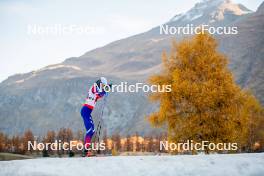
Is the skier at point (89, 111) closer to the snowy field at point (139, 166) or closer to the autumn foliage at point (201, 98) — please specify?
the snowy field at point (139, 166)

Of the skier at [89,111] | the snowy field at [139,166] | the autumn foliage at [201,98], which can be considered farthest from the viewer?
the autumn foliage at [201,98]

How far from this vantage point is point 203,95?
2988 centimetres

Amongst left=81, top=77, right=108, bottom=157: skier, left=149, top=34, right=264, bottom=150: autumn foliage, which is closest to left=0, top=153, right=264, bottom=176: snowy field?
left=81, top=77, right=108, bottom=157: skier

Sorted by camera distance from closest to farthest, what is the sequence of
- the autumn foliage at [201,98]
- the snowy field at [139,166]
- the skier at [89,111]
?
the snowy field at [139,166] < the skier at [89,111] < the autumn foliage at [201,98]

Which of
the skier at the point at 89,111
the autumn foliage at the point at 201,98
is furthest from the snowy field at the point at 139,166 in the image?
the autumn foliage at the point at 201,98

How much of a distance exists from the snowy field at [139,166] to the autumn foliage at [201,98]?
20442 mm

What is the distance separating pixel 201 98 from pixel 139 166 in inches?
840

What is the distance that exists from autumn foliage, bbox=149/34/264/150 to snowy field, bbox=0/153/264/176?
20442 mm

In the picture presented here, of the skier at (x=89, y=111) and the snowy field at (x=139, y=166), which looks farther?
the skier at (x=89, y=111)

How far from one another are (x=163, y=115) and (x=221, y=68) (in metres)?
5.94

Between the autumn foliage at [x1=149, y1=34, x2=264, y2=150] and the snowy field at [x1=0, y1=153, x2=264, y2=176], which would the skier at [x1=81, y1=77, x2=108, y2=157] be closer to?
the snowy field at [x1=0, y1=153, x2=264, y2=176]

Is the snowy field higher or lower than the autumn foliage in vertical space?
lower

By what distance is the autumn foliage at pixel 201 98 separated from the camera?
1190 inches

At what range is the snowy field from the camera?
896cm
